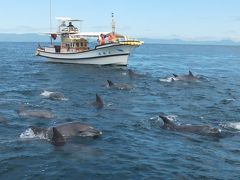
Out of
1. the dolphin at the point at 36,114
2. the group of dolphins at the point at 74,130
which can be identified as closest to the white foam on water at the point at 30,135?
the group of dolphins at the point at 74,130

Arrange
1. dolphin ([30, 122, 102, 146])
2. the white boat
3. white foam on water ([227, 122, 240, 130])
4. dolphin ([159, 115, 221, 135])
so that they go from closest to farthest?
dolphin ([30, 122, 102, 146])
dolphin ([159, 115, 221, 135])
white foam on water ([227, 122, 240, 130])
the white boat

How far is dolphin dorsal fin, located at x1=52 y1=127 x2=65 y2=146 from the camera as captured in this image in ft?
65.5

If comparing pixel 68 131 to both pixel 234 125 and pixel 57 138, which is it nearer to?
pixel 57 138

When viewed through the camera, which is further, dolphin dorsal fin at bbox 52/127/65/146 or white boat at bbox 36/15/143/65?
white boat at bbox 36/15/143/65

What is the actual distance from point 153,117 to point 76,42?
36472 millimetres

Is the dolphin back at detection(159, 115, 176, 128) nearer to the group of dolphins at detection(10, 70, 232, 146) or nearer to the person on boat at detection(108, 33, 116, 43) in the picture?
the group of dolphins at detection(10, 70, 232, 146)

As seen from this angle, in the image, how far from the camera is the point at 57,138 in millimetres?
20234

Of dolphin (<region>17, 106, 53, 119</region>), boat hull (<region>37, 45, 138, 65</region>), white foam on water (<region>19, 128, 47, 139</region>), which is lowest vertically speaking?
white foam on water (<region>19, 128, 47, 139</region>)

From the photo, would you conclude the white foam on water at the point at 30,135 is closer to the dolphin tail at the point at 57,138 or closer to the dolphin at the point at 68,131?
the dolphin at the point at 68,131

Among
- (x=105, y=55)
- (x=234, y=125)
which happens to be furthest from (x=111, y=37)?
(x=234, y=125)

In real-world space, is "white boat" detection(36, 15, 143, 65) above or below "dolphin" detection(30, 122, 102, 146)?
above

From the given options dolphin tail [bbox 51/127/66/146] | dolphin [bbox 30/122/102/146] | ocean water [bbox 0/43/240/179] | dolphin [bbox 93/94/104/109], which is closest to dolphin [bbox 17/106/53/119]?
ocean water [bbox 0/43/240/179]

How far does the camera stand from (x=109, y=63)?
59.6m

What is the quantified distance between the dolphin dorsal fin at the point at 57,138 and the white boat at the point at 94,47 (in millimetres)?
37922
